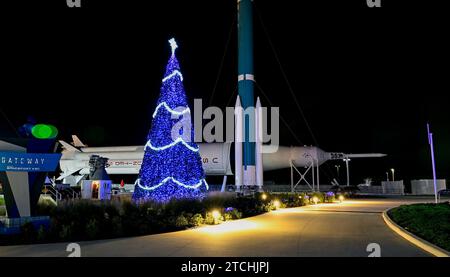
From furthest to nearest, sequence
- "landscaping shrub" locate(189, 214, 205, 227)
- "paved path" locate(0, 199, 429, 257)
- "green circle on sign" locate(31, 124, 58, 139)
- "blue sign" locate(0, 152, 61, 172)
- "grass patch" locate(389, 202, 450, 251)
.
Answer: "landscaping shrub" locate(189, 214, 205, 227)
"green circle on sign" locate(31, 124, 58, 139)
"blue sign" locate(0, 152, 61, 172)
"grass patch" locate(389, 202, 450, 251)
"paved path" locate(0, 199, 429, 257)

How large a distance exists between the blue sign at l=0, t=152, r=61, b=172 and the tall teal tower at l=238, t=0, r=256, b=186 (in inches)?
889

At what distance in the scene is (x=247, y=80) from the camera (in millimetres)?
34000

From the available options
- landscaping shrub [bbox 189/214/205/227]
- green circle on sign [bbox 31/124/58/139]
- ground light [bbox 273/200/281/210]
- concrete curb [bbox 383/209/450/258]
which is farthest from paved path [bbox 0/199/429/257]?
ground light [bbox 273/200/281/210]

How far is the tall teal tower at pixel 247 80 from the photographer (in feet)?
109

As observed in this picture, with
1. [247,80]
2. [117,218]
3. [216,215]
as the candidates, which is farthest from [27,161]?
[247,80]

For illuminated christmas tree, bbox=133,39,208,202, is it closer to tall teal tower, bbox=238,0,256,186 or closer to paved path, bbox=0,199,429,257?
paved path, bbox=0,199,429,257

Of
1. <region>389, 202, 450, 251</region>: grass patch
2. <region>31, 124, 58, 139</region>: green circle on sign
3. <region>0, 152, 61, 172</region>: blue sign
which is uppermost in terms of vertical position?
<region>31, 124, 58, 139</region>: green circle on sign

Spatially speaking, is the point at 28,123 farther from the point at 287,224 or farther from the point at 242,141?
the point at 242,141

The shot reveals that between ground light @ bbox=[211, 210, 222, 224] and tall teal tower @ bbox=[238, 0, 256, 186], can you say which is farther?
tall teal tower @ bbox=[238, 0, 256, 186]

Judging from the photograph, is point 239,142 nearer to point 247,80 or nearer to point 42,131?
point 247,80

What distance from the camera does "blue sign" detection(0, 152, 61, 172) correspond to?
10.8 m

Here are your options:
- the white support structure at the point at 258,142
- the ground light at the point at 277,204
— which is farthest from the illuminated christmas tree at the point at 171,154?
the white support structure at the point at 258,142

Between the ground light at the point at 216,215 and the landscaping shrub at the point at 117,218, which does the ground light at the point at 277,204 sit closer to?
the landscaping shrub at the point at 117,218
